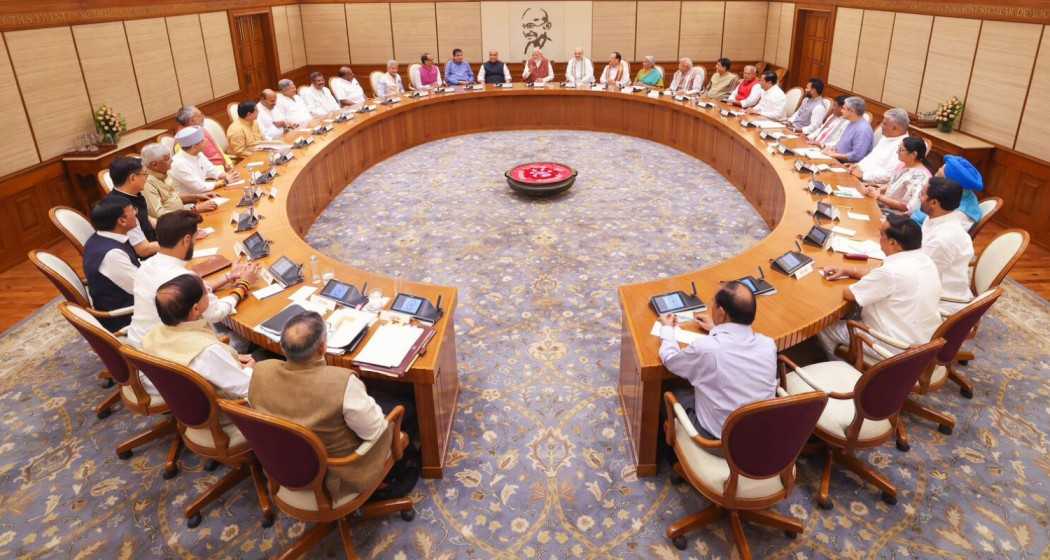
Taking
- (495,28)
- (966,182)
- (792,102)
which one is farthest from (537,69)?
(966,182)

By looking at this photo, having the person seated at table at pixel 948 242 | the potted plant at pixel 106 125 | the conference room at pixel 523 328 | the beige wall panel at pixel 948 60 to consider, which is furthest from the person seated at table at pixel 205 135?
the beige wall panel at pixel 948 60

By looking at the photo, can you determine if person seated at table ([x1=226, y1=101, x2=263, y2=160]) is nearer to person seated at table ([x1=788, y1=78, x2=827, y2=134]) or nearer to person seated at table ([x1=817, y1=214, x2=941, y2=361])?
person seated at table ([x1=817, y1=214, x2=941, y2=361])

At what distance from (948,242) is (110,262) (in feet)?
15.6

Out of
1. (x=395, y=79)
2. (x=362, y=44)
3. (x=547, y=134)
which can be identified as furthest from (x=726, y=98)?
(x=362, y=44)

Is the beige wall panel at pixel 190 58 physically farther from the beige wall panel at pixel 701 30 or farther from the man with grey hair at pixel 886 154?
the beige wall panel at pixel 701 30

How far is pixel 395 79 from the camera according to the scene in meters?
10.4

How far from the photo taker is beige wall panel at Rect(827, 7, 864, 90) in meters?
9.16

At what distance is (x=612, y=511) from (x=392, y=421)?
3.76 ft

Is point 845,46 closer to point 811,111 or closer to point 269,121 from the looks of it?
point 811,111

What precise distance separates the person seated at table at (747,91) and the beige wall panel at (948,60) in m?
1.92

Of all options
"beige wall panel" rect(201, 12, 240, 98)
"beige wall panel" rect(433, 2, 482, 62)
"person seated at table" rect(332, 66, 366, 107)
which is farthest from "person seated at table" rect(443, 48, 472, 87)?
"beige wall panel" rect(201, 12, 240, 98)

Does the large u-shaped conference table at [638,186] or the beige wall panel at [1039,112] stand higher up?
the beige wall panel at [1039,112]

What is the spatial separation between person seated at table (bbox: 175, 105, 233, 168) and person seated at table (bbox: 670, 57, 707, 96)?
658 centimetres

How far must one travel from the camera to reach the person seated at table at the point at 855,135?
20.0 feet
